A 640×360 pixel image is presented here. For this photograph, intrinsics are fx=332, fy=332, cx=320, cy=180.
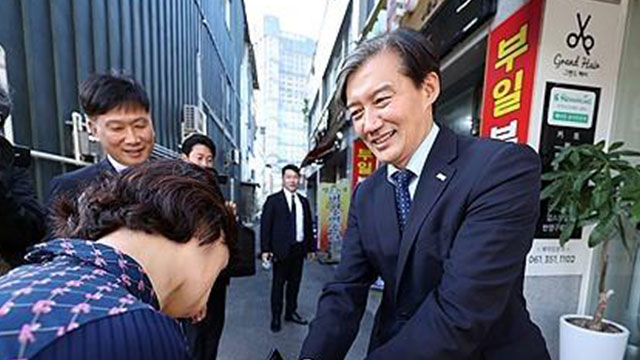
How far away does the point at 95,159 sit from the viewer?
2553 mm

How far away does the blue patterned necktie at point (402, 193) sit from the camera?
3.17ft

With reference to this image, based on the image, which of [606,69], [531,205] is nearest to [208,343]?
[531,205]

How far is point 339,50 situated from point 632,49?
9033 millimetres

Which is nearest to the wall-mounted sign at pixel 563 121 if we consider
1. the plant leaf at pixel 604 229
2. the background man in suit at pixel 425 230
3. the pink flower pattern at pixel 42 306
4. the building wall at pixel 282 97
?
the plant leaf at pixel 604 229

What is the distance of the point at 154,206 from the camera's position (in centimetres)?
59

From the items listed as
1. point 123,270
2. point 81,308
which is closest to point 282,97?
point 123,270

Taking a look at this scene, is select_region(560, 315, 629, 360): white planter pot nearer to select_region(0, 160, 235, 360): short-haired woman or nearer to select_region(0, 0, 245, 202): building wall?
select_region(0, 160, 235, 360): short-haired woman

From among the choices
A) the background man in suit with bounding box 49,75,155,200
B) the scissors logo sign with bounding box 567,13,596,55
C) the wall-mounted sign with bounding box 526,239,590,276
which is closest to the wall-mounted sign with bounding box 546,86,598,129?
the scissors logo sign with bounding box 567,13,596,55

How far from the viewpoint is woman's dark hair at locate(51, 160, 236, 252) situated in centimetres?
60

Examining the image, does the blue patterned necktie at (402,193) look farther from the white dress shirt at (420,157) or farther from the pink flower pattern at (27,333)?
the pink flower pattern at (27,333)

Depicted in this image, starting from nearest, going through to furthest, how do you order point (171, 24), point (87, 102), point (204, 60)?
point (87, 102)
point (171, 24)
point (204, 60)

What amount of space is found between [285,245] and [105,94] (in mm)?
2584

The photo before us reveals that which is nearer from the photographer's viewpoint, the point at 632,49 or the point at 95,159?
the point at 632,49

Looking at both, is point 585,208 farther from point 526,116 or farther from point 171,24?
point 171,24
